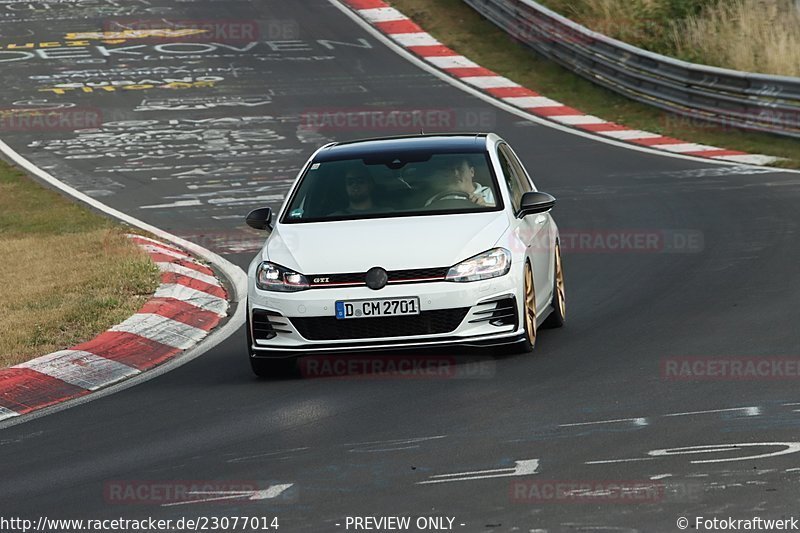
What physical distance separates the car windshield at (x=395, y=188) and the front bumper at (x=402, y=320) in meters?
0.93

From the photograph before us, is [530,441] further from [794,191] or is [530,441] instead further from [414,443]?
[794,191]

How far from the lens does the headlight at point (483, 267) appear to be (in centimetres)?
952

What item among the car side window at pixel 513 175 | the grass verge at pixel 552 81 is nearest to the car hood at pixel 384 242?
the car side window at pixel 513 175

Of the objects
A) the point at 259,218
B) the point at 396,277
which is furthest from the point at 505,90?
the point at 396,277

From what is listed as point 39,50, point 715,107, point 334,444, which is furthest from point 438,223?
point 39,50

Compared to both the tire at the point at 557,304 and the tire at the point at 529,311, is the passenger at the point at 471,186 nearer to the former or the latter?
the tire at the point at 529,311

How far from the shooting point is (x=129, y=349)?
36.5ft

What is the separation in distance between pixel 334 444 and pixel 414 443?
415mm

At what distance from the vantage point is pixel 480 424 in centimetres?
802

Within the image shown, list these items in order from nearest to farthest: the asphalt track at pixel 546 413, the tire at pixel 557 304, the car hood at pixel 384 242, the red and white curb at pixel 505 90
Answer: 1. the asphalt track at pixel 546 413
2. the car hood at pixel 384 242
3. the tire at pixel 557 304
4. the red and white curb at pixel 505 90

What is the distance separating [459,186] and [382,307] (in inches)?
58.6

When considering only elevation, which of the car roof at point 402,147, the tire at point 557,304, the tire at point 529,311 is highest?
the car roof at point 402,147

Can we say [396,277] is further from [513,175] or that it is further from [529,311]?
[513,175]

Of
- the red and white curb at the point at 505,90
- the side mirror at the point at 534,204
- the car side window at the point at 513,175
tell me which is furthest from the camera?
the red and white curb at the point at 505,90
